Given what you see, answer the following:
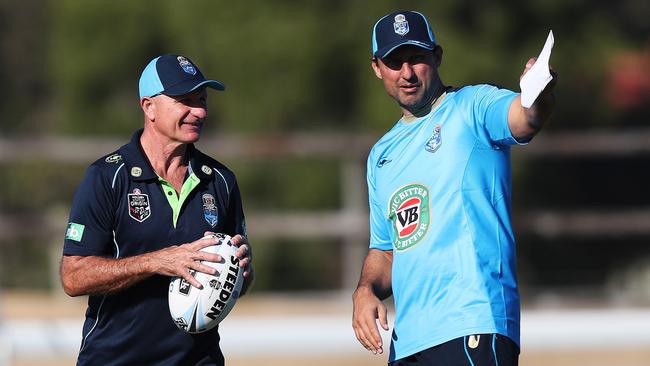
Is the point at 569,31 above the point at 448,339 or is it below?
above

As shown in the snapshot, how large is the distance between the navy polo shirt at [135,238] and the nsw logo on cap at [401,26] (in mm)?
1253

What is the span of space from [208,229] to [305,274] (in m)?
11.4

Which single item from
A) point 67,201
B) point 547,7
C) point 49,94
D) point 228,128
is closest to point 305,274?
point 228,128

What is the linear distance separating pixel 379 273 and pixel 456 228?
0.67 meters

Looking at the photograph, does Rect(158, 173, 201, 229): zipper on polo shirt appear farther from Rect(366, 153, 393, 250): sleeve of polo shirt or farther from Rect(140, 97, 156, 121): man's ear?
Rect(366, 153, 393, 250): sleeve of polo shirt

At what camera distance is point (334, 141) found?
15.5 metres

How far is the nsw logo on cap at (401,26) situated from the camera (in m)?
5.33

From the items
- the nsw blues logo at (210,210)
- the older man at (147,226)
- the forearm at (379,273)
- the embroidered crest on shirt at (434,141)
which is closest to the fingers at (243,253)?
the older man at (147,226)

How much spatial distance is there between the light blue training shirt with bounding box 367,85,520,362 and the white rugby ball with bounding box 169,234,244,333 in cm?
79

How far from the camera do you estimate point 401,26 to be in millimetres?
5363

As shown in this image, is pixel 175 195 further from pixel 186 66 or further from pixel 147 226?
pixel 186 66

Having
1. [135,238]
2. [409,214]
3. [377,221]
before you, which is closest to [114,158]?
[135,238]

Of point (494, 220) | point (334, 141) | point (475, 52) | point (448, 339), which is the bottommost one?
point (448, 339)

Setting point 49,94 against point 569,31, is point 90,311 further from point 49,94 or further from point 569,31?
point 49,94
